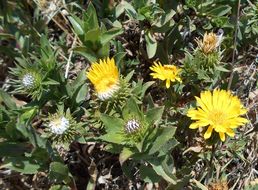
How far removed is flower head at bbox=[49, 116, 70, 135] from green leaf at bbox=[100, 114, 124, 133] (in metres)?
0.21

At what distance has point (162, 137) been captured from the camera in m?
2.59

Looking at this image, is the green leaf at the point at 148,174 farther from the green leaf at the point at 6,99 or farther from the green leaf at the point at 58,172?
the green leaf at the point at 6,99

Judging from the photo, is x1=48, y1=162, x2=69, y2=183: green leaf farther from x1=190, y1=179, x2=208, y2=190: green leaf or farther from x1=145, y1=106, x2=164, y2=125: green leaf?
x1=190, y1=179, x2=208, y2=190: green leaf

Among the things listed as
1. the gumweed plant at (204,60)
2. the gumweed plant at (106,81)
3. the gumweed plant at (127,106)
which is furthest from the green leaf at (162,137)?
the gumweed plant at (204,60)

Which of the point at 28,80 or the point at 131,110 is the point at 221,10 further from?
the point at 28,80

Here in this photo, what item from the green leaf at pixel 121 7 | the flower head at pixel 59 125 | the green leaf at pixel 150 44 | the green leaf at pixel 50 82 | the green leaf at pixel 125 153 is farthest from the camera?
the green leaf at pixel 121 7

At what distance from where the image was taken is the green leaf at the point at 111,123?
8.59 feet

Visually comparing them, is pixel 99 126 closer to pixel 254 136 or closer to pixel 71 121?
pixel 71 121

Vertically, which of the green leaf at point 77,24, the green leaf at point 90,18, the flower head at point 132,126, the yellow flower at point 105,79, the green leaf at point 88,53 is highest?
the green leaf at point 90,18

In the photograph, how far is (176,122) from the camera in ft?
10.1

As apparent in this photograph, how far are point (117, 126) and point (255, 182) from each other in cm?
98

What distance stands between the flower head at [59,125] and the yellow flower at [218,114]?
0.68 meters

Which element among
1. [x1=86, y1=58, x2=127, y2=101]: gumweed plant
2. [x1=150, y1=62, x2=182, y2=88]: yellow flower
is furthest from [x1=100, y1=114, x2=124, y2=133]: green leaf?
[x1=150, y1=62, x2=182, y2=88]: yellow flower

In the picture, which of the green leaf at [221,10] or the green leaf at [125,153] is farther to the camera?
the green leaf at [221,10]
